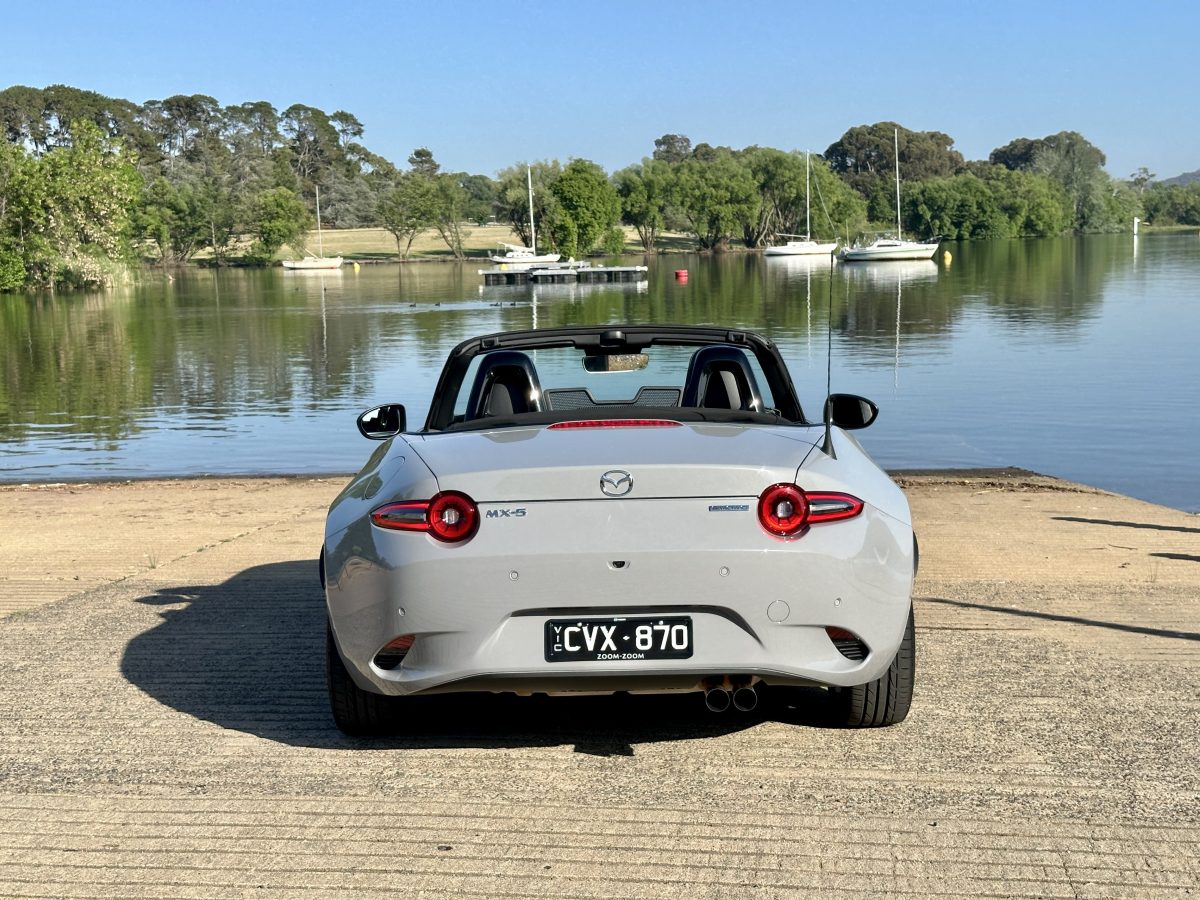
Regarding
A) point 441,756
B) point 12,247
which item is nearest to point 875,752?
point 441,756

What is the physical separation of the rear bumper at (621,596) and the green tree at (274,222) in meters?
144

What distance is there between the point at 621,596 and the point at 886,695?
1.22 metres

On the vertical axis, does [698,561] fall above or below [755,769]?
above

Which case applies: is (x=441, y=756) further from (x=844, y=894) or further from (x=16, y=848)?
(x=844, y=894)

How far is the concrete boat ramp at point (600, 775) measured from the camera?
384cm

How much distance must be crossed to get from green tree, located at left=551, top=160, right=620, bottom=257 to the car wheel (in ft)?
437

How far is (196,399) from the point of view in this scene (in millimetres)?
29953

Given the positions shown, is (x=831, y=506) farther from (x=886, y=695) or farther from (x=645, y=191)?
(x=645, y=191)

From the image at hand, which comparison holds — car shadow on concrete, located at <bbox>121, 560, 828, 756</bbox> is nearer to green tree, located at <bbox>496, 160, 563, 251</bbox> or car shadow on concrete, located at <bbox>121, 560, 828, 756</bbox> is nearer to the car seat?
the car seat

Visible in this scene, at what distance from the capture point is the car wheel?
500 centimetres

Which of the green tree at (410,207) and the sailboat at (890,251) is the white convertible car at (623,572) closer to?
the sailboat at (890,251)

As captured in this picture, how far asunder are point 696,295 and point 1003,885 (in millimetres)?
68697

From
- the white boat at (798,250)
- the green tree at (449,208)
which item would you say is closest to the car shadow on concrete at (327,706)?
the white boat at (798,250)

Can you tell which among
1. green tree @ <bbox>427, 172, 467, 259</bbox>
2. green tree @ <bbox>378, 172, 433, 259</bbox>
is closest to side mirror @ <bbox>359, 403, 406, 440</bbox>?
green tree @ <bbox>378, 172, 433, 259</bbox>
